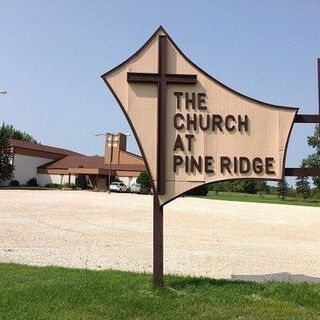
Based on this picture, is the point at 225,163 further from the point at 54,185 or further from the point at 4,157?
the point at 54,185

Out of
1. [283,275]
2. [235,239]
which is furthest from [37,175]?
[283,275]

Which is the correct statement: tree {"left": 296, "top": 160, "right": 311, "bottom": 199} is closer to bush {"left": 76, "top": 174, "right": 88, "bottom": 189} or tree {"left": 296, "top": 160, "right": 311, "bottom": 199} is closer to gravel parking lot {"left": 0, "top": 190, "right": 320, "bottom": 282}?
bush {"left": 76, "top": 174, "right": 88, "bottom": 189}

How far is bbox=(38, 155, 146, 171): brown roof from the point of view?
7319 cm

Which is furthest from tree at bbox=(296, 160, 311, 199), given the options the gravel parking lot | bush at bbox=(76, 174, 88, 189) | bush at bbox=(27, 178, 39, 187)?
the gravel parking lot

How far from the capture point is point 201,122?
6.88 meters

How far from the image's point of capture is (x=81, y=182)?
68750 mm

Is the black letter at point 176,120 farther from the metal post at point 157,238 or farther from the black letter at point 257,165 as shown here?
the black letter at point 257,165

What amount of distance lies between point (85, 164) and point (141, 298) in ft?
235

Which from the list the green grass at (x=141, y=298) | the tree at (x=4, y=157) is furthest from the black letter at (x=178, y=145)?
the tree at (x=4, y=157)

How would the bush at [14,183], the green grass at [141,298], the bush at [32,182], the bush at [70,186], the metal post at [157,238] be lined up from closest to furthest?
the green grass at [141,298] < the metal post at [157,238] < the bush at [14,183] < the bush at [70,186] < the bush at [32,182]

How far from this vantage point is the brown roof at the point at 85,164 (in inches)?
2881

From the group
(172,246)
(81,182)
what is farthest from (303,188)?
(172,246)

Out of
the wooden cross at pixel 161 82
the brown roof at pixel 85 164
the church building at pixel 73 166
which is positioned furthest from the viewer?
the brown roof at pixel 85 164

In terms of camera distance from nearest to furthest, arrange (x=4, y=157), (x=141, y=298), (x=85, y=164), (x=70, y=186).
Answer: (x=141, y=298) → (x=4, y=157) → (x=70, y=186) → (x=85, y=164)
